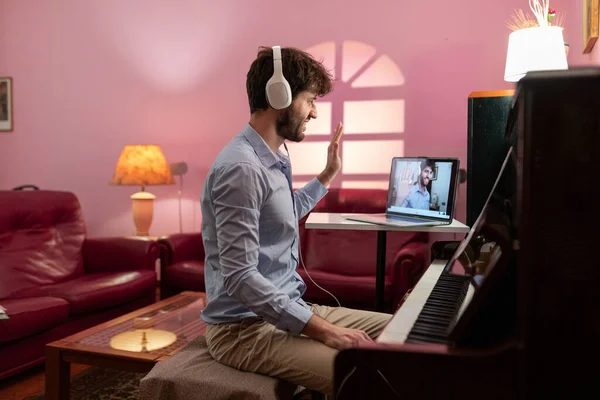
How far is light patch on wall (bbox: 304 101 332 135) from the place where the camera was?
3891 mm

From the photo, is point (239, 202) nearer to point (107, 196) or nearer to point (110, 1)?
point (107, 196)

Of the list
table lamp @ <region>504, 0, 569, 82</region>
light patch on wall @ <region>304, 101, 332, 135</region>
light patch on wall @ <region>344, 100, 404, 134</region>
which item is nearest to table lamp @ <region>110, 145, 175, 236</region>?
light patch on wall @ <region>304, 101, 332, 135</region>

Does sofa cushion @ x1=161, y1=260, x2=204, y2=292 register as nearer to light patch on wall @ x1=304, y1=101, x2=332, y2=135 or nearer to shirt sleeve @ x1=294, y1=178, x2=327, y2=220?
light patch on wall @ x1=304, y1=101, x2=332, y2=135

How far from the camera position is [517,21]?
11.0 ft

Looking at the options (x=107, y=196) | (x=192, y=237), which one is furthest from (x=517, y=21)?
(x=107, y=196)

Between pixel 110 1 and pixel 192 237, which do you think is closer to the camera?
pixel 192 237

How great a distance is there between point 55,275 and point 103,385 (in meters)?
1.03

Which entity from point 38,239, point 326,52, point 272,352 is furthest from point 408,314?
point 326,52

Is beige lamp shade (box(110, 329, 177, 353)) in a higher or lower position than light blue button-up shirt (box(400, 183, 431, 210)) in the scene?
lower

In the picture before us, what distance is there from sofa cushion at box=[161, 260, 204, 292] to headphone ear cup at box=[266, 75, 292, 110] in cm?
208

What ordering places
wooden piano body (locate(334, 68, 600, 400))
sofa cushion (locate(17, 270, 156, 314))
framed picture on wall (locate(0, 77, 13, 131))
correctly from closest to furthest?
wooden piano body (locate(334, 68, 600, 400)) < sofa cushion (locate(17, 270, 156, 314)) < framed picture on wall (locate(0, 77, 13, 131))

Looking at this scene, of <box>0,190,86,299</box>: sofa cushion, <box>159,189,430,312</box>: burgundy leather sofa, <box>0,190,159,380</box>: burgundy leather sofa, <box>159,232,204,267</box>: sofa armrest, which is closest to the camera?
<box>0,190,159,380</box>: burgundy leather sofa

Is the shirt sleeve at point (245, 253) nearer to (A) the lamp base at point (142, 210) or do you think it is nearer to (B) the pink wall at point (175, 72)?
(B) the pink wall at point (175, 72)

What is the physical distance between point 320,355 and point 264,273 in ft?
0.85
